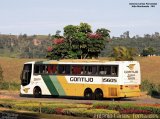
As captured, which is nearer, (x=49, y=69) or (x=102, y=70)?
(x=102, y=70)

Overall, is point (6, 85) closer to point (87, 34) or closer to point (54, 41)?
point (54, 41)

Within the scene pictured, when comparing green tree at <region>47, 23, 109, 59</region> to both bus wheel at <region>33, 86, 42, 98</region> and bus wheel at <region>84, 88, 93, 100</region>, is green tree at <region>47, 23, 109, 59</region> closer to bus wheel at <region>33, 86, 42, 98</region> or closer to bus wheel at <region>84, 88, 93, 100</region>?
bus wheel at <region>33, 86, 42, 98</region>

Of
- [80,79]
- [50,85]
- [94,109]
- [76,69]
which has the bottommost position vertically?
[94,109]

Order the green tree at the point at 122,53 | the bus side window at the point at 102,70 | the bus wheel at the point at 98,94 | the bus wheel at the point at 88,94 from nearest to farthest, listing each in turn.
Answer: the bus side window at the point at 102,70 < the bus wheel at the point at 98,94 < the bus wheel at the point at 88,94 < the green tree at the point at 122,53

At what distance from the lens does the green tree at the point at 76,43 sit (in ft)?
183

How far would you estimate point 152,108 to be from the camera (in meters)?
25.1

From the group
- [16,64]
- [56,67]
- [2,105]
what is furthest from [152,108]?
[16,64]

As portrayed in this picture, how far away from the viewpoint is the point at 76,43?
185 feet

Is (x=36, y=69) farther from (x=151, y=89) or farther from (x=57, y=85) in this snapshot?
(x=151, y=89)

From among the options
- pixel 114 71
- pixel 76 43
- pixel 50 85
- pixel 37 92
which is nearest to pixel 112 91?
pixel 114 71

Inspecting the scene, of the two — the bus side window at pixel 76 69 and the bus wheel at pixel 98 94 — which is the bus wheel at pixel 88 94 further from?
the bus side window at pixel 76 69

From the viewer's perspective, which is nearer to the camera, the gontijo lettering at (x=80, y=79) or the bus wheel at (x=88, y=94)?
the gontijo lettering at (x=80, y=79)

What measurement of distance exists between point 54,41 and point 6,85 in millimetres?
7875

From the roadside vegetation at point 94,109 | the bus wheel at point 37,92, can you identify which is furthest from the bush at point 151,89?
the roadside vegetation at point 94,109
